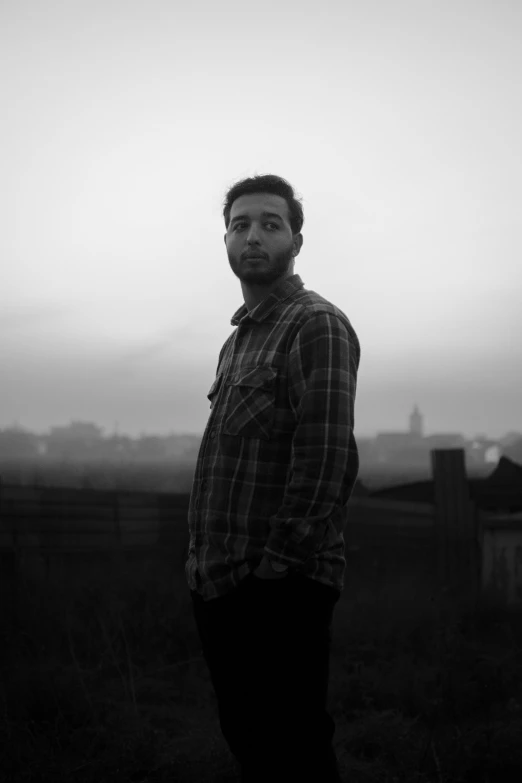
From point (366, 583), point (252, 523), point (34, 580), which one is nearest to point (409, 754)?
point (252, 523)

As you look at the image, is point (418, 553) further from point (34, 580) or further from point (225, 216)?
point (225, 216)

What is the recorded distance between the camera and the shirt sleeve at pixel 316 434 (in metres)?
1.75

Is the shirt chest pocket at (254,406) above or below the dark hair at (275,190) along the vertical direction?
below

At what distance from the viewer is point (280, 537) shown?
1754 millimetres

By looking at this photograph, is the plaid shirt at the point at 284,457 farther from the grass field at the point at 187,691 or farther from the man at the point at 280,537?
the grass field at the point at 187,691

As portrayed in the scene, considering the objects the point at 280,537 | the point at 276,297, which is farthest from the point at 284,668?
the point at 276,297

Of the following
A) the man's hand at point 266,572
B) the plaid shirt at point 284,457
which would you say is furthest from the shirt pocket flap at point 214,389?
the man's hand at point 266,572

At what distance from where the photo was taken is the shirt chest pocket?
1.95 m

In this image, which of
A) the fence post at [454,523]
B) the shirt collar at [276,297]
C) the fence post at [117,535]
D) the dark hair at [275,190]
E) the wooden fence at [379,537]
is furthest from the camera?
the fence post at [117,535]

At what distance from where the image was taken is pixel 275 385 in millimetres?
1979

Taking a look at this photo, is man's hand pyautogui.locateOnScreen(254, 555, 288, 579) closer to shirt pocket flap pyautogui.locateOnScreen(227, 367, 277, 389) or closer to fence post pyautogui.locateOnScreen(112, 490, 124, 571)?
shirt pocket flap pyautogui.locateOnScreen(227, 367, 277, 389)

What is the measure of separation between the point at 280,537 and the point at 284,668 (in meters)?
0.38

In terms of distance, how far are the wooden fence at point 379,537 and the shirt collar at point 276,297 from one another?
3613 mm

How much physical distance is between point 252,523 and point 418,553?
4463 millimetres
